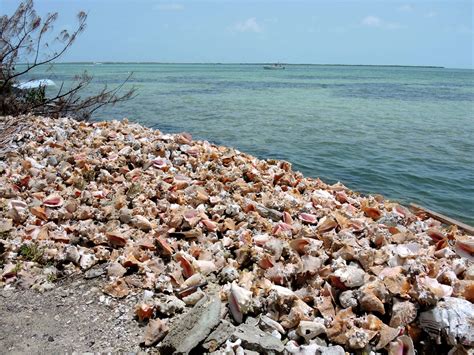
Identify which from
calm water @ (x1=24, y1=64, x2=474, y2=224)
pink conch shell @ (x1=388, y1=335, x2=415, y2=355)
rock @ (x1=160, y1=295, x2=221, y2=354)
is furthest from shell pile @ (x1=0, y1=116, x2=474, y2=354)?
calm water @ (x1=24, y1=64, x2=474, y2=224)

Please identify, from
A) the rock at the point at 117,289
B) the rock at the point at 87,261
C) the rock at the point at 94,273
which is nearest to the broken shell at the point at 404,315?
the rock at the point at 117,289

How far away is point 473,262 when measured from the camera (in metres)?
3.79

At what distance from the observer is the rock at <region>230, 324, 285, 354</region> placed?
2.62 metres

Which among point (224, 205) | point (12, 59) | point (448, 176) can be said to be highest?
point (12, 59)

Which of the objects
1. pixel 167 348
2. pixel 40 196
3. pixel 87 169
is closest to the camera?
pixel 167 348

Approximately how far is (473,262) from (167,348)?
275 cm

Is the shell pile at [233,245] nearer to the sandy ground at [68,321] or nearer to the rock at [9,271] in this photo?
the rock at [9,271]

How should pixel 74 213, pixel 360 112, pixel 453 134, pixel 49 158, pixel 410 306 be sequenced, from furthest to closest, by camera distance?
1. pixel 360 112
2. pixel 453 134
3. pixel 49 158
4. pixel 74 213
5. pixel 410 306

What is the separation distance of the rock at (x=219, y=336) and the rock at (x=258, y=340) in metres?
0.04

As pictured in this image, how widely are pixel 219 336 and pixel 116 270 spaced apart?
1164 millimetres

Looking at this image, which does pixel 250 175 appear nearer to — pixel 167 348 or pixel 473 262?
pixel 473 262

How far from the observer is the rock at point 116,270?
11.3 feet

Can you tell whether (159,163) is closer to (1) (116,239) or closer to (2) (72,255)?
(1) (116,239)

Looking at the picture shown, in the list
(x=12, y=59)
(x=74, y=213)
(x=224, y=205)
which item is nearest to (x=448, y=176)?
(x=224, y=205)
